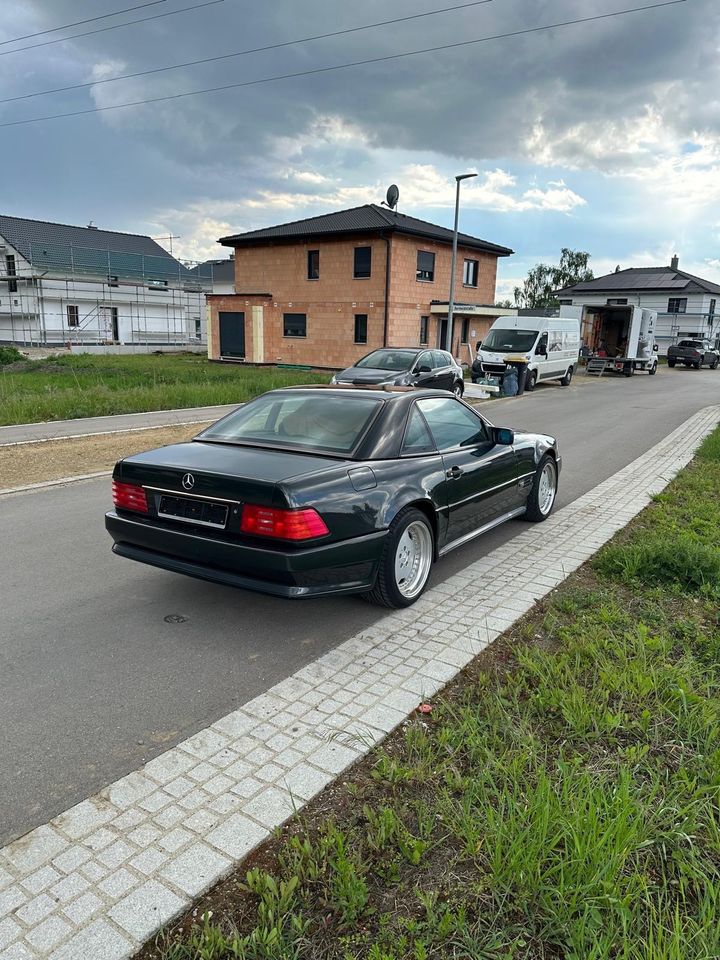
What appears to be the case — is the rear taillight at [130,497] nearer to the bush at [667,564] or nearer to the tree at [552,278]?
the bush at [667,564]

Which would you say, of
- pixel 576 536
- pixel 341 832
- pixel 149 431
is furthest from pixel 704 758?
pixel 149 431

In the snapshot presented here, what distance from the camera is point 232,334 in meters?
36.6

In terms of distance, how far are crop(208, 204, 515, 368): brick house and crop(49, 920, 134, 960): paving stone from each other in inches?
1200

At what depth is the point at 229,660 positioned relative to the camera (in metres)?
3.93

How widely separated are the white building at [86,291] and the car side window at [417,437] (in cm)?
4402

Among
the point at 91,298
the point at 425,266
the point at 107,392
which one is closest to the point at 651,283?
the point at 425,266

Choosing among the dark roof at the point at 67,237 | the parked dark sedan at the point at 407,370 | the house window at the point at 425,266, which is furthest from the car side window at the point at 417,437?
the dark roof at the point at 67,237

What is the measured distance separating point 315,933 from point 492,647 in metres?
2.25

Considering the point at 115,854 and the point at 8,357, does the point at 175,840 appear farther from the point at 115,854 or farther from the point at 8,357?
the point at 8,357

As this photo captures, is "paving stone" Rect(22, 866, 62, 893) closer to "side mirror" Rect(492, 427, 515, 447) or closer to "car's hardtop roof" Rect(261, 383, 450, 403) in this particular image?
"car's hardtop roof" Rect(261, 383, 450, 403)

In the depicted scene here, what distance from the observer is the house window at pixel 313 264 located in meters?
33.7

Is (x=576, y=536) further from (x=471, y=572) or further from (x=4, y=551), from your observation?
(x=4, y=551)

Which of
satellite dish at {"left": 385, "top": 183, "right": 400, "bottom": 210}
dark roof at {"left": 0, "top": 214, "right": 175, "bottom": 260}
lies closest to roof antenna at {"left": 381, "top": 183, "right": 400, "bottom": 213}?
satellite dish at {"left": 385, "top": 183, "right": 400, "bottom": 210}

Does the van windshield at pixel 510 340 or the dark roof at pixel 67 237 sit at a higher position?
the dark roof at pixel 67 237
